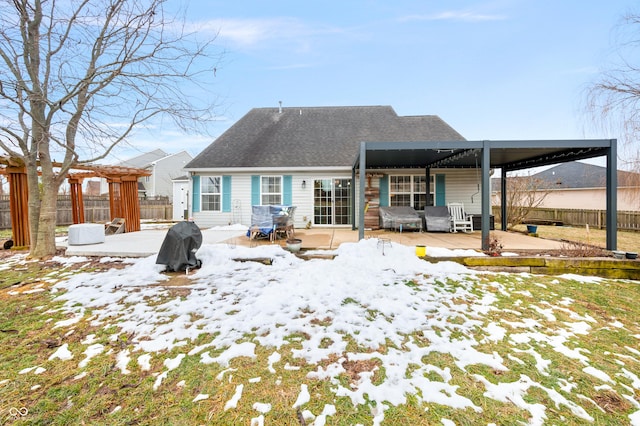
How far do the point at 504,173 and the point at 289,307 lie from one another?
34.3 feet

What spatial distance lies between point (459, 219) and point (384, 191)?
9.47 ft

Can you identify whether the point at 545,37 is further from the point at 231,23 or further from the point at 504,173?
the point at 231,23

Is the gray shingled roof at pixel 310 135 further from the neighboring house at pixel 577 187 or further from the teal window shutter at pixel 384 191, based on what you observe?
the neighboring house at pixel 577 187

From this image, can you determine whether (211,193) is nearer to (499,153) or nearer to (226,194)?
(226,194)

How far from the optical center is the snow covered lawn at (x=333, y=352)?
1.91 metres

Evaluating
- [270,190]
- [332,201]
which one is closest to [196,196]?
[270,190]

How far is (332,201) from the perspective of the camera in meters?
11.0

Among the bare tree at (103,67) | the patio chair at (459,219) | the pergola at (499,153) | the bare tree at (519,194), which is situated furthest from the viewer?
the bare tree at (519,194)

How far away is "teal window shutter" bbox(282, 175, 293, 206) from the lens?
11.0 metres

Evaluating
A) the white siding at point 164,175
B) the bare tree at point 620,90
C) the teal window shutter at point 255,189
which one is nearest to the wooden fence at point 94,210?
the white siding at point 164,175

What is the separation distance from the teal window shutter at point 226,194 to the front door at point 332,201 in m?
3.47

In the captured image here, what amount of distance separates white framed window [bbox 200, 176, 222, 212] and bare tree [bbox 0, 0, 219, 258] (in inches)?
199

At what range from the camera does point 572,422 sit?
70.9 inches

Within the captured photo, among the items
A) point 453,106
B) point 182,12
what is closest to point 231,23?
point 182,12
